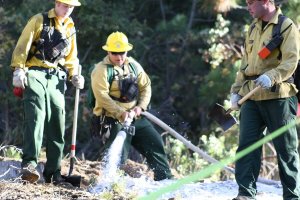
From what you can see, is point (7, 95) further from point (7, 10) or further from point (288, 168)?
point (288, 168)

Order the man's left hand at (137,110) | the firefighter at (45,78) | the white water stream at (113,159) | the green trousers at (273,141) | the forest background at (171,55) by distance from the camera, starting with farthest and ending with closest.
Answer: the forest background at (171,55) → the man's left hand at (137,110) → the white water stream at (113,159) → the firefighter at (45,78) → the green trousers at (273,141)

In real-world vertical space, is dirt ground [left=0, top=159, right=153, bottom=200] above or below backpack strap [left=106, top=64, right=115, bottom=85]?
below

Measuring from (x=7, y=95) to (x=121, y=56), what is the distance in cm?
544

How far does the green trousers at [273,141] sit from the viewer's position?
301 inches

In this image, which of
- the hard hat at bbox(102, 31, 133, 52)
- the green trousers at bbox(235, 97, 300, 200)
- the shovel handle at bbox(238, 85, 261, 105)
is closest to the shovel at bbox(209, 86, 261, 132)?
the shovel handle at bbox(238, 85, 261, 105)

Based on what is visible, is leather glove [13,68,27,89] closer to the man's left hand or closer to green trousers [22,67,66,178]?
green trousers [22,67,66,178]

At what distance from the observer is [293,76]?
25.6ft

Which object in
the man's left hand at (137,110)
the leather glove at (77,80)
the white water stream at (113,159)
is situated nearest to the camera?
the white water stream at (113,159)

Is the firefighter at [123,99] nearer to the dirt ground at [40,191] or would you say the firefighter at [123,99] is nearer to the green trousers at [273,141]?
the dirt ground at [40,191]

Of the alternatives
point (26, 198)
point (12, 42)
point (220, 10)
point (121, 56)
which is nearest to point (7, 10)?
point (12, 42)

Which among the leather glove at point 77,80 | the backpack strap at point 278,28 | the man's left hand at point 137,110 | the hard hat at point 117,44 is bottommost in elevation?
the man's left hand at point 137,110

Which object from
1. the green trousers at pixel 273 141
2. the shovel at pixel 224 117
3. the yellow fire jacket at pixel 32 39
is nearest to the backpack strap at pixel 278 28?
the green trousers at pixel 273 141

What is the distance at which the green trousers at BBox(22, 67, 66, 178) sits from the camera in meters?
8.47

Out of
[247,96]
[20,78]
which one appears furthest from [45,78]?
[247,96]
